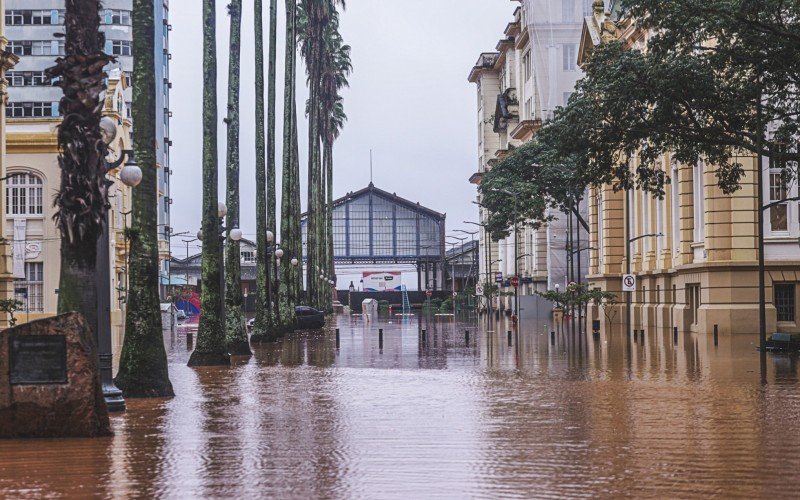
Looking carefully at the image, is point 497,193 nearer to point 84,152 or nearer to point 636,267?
point 636,267

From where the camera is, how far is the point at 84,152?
56.5ft

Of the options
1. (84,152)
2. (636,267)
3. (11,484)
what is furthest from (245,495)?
(636,267)

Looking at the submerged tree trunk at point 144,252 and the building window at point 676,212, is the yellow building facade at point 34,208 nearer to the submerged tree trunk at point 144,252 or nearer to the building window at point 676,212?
the building window at point 676,212

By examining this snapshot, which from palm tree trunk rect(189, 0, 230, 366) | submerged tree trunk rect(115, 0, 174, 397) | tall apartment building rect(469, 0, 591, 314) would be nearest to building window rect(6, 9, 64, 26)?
tall apartment building rect(469, 0, 591, 314)

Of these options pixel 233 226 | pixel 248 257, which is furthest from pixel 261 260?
pixel 248 257

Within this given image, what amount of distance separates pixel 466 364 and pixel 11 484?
20.2 m

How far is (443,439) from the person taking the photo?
14.9 metres

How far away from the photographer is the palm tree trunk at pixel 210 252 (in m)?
31.4

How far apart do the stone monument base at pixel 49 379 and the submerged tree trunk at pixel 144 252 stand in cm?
719

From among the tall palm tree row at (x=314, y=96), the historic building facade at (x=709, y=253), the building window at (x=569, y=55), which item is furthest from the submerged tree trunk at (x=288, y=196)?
the building window at (x=569, y=55)

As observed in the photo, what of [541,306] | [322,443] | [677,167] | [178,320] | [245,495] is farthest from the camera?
[541,306]

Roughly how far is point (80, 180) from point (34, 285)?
47.3 meters

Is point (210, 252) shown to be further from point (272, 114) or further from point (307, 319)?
point (307, 319)

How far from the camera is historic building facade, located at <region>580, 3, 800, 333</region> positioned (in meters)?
44.8
